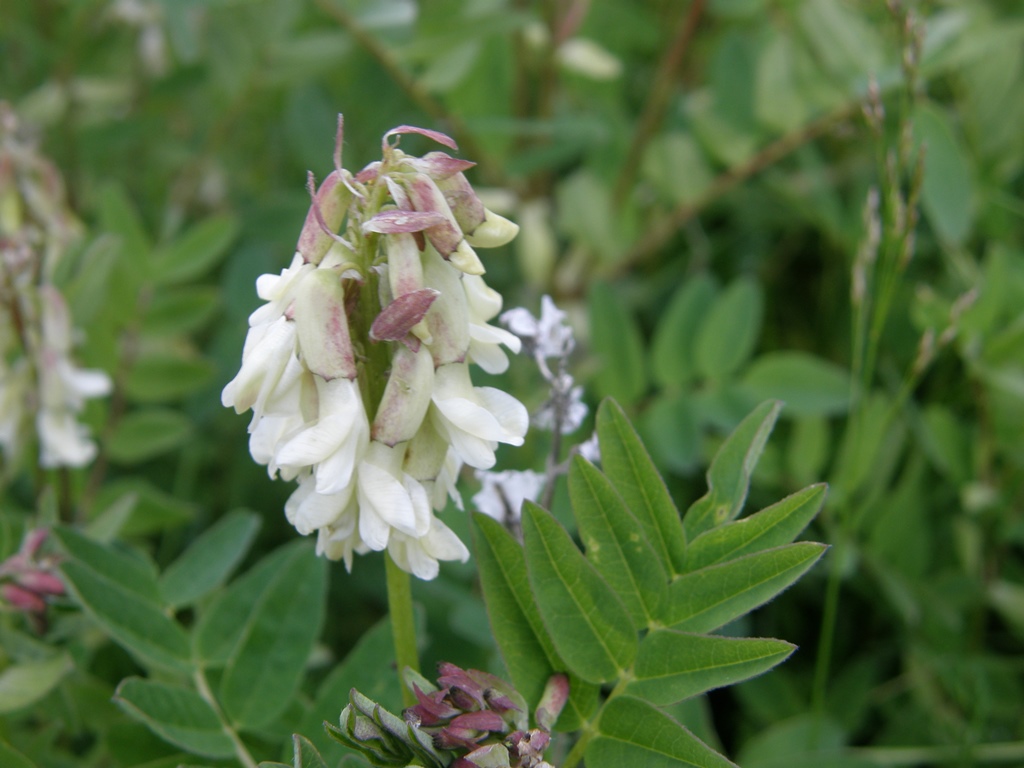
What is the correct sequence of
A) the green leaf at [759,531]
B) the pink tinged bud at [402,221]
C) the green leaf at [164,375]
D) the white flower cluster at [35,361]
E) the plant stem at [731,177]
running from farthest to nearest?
1. the plant stem at [731,177]
2. the green leaf at [164,375]
3. the white flower cluster at [35,361]
4. the green leaf at [759,531]
5. the pink tinged bud at [402,221]

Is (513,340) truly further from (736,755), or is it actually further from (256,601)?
(736,755)

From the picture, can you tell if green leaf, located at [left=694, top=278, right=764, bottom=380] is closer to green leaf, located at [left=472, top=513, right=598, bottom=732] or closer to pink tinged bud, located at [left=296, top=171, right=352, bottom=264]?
green leaf, located at [left=472, top=513, right=598, bottom=732]

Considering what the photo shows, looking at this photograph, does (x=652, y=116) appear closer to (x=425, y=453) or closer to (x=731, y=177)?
(x=731, y=177)

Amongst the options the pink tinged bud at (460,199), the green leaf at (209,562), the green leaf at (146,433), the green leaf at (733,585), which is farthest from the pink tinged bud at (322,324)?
the green leaf at (146,433)

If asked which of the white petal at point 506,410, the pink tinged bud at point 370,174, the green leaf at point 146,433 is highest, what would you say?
the pink tinged bud at point 370,174

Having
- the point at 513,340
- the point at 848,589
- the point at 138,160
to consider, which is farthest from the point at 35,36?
the point at 848,589

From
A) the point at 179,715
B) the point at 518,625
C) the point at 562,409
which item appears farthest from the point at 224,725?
the point at 562,409

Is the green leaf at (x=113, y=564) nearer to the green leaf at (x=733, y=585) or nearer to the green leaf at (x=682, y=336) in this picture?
the green leaf at (x=733, y=585)
